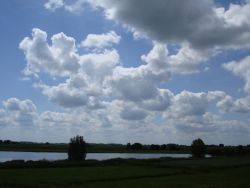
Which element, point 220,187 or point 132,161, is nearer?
point 220,187

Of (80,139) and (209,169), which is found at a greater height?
(80,139)

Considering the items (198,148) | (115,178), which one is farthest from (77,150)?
(198,148)

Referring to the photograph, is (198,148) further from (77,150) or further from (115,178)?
(115,178)

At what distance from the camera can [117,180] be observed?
44.7 m

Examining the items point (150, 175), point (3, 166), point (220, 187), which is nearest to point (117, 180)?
point (150, 175)

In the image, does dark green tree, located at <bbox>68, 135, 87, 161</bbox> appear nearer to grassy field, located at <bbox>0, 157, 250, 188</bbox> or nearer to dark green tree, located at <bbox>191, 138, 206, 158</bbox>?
grassy field, located at <bbox>0, 157, 250, 188</bbox>

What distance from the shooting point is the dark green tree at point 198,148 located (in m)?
125

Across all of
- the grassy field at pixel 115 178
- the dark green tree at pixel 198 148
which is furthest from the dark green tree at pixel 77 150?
the dark green tree at pixel 198 148

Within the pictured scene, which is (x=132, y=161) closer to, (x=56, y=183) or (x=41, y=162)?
(x=41, y=162)

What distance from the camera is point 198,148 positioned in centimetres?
12581

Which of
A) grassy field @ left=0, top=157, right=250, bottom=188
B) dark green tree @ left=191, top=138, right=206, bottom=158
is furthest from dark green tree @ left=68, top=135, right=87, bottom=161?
dark green tree @ left=191, top=138, right=206, bottom=158

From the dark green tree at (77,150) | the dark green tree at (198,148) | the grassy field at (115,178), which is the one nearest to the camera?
the grassy field at (115,178)

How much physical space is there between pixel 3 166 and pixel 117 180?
18.9 metres

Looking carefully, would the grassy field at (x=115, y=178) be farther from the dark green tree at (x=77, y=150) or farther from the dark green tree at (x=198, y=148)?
the dark green tree at (x=198, y=148)
